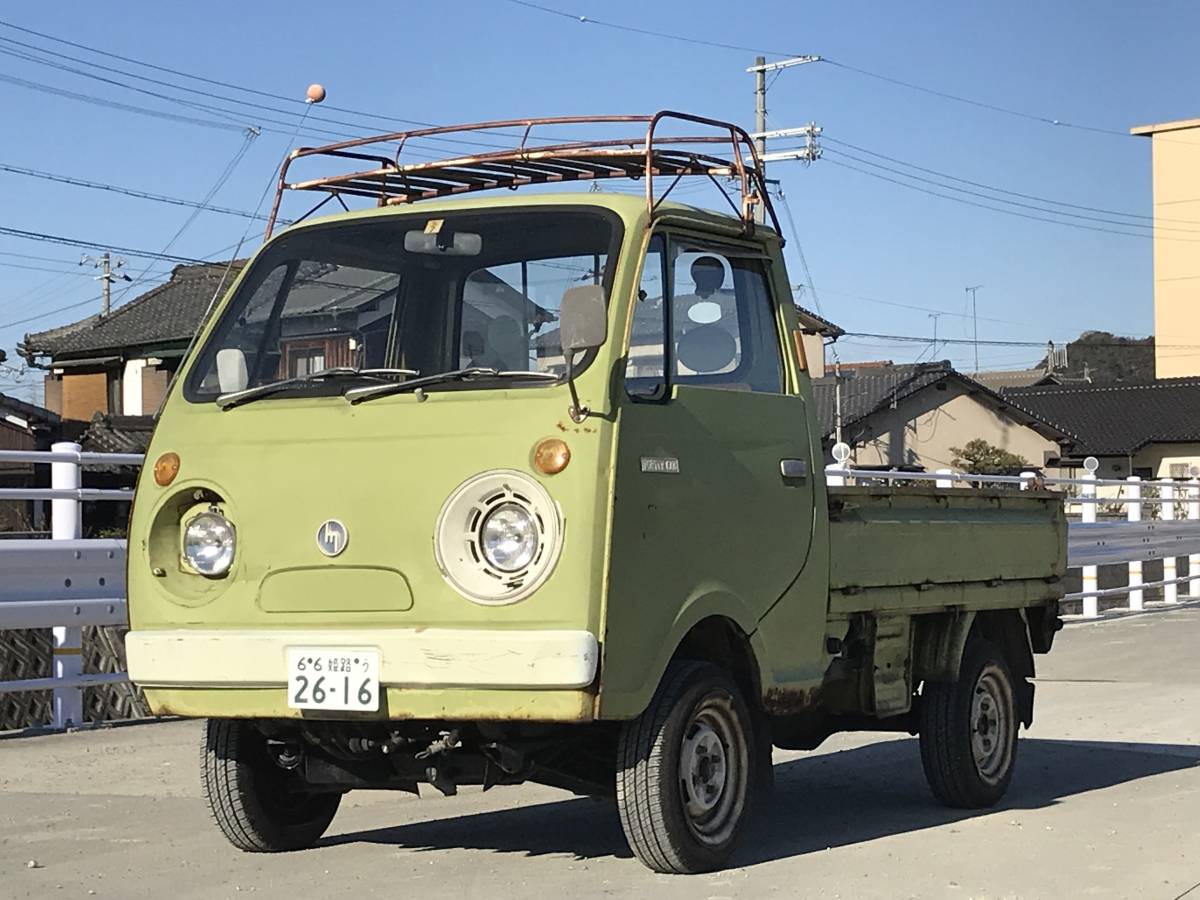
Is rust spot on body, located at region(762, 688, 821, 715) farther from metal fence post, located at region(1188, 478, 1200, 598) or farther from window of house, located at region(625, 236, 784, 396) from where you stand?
metal fence post, located at region(1188, 478, 1200, 598)

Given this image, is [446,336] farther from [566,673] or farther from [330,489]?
[566,673]

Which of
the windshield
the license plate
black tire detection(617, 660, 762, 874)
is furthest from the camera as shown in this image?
the windshield

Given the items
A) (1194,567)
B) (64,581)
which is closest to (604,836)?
(64,581)

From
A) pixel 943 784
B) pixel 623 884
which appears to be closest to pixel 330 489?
pixel 623 884

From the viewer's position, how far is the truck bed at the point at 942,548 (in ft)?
23.2

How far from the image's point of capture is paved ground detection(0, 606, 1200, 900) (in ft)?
19.8

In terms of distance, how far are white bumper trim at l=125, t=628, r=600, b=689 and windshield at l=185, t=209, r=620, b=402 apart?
0.87 m

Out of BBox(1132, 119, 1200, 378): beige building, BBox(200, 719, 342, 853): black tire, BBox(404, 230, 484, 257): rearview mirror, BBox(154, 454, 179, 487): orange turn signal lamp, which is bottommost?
BBox(200, 719, 342, 853): black tire

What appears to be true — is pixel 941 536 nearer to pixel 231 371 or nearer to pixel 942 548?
pixel 942 548

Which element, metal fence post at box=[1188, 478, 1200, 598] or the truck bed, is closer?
the truck bed

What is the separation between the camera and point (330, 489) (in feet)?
19.5

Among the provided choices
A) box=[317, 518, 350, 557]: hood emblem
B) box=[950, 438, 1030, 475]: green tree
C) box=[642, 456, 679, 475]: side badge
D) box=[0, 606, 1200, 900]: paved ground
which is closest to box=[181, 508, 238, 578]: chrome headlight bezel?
box=[317, 518, 350, 557]: hood emblem

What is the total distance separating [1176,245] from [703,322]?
81587 mm

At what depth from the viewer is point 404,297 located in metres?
6.70
